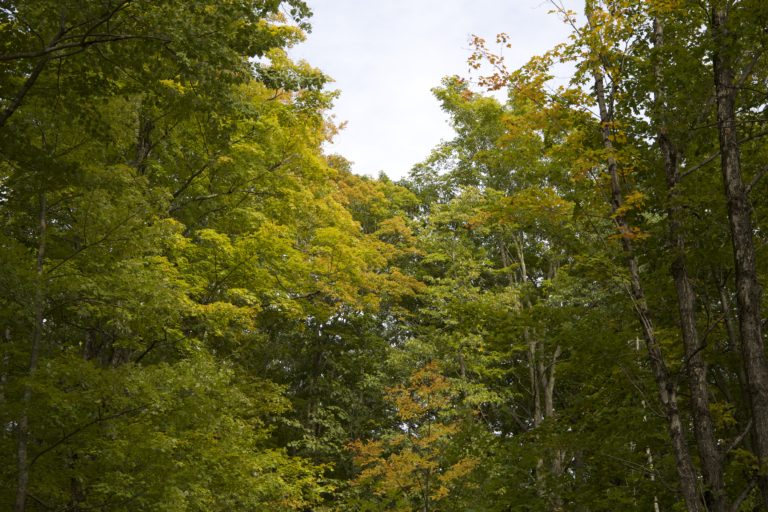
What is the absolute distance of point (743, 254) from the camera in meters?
6.05

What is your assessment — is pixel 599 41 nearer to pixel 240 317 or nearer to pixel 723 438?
pixel 723 438

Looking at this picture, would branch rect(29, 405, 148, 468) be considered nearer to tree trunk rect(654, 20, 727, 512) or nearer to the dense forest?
the dense forest

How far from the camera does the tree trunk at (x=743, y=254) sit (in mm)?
5578

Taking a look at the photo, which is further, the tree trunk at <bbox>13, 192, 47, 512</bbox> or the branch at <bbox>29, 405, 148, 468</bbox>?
the branch at <bbox>29, 405, 148, 468</bbox>

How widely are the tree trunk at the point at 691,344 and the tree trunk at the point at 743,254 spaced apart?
2.34ft

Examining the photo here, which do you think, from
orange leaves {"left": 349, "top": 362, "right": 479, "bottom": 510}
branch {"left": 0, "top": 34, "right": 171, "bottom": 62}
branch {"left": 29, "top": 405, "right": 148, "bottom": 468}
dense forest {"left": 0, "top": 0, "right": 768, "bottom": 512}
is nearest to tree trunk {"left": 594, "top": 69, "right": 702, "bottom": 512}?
dense forest {"left": 0, "top": 0, "right": 768, "bottom": 512}

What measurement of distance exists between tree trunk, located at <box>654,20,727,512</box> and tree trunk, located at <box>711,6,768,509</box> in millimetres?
712

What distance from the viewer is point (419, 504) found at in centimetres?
1619

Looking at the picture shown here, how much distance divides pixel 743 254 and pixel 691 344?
176 cm

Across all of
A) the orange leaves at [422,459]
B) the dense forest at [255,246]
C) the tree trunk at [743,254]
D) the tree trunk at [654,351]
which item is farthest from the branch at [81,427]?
the orange leaves at [422,459]

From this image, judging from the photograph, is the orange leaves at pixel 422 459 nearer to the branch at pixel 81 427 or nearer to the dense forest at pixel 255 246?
the dense forest at pixel 255 246

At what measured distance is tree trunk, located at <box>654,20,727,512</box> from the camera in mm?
6941

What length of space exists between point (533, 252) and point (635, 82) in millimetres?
14119

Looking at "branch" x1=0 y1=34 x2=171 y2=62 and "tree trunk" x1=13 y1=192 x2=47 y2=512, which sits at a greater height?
"branch" x1=0 y1=34 x2=171 y2=62
